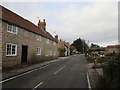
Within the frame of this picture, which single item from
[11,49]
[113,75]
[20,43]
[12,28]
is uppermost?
[12,28]

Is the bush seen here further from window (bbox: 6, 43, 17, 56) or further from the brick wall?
window (bbox: 6, 43, 17, 56)

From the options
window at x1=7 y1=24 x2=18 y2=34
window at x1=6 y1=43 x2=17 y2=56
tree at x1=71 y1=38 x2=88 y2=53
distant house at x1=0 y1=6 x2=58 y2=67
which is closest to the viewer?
distant house at x1=0 y1=6 x2=58 y2=67

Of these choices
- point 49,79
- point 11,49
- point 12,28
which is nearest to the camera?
point 49,79

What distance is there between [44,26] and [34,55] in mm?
14293

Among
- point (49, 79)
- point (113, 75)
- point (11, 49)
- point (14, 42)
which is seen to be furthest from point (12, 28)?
point (113, 75)

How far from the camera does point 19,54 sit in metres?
16.2

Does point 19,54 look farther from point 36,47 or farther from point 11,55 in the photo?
point 36,47

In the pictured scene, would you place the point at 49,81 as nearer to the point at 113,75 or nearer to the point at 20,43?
the point at 113,75

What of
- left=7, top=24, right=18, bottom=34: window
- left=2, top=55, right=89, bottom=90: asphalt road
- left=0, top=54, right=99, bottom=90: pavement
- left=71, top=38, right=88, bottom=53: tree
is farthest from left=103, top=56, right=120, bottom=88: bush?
left=71, top=38, right=88, bottom=53: tree

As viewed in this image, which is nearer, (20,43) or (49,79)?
(49,79)

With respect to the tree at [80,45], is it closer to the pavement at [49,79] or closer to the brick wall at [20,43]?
the brick wall at [20,43]

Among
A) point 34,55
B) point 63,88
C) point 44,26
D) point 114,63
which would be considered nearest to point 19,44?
point 34,55

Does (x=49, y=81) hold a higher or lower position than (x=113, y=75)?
lower

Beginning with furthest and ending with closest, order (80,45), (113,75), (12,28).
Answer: (80,45) → (12,28) → (113,75)
